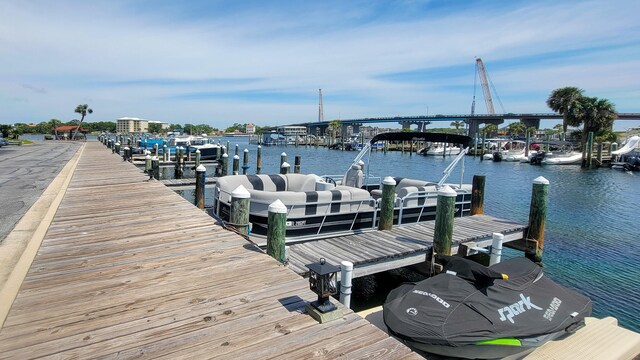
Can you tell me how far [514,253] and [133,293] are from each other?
40.0ft

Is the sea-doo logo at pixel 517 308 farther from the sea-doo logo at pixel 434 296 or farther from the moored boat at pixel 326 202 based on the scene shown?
the moored boat at pixel 326 202

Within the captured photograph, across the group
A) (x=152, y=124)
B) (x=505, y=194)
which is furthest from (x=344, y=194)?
(x=152, y=124)

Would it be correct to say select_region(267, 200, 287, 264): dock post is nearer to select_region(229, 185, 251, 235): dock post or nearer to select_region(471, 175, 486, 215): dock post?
select_region(229, 185, 251, 235): dock post

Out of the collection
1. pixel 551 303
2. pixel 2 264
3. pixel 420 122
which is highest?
pixel 420 122

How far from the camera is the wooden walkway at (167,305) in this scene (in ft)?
11.2

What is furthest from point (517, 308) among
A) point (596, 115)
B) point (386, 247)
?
point (596, 115)

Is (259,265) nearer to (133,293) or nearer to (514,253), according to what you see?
(133,293)

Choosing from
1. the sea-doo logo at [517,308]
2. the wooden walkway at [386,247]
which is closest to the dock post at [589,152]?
the wooden walkway at [386,247]

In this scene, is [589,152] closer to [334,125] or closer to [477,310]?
[477,310]

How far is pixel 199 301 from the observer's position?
432cm

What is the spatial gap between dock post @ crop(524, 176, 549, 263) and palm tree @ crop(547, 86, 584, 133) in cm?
6083

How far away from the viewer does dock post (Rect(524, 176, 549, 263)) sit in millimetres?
9852

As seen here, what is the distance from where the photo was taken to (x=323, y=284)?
399 centimetres

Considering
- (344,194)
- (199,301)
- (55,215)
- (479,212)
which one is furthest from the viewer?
(479,212)
